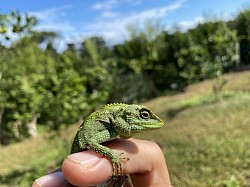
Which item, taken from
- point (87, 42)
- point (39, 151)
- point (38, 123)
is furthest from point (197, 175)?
point (87, 42)

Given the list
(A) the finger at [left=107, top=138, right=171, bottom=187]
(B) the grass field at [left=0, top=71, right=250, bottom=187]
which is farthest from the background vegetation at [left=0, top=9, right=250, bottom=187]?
(A) the finger at [left=107, top=138, right=171, bottom=187]

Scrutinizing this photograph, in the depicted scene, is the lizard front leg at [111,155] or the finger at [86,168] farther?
the lizard front leg at [111,155]

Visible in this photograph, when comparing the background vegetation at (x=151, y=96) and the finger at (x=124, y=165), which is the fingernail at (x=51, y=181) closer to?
the finger at (x=124, y=165)

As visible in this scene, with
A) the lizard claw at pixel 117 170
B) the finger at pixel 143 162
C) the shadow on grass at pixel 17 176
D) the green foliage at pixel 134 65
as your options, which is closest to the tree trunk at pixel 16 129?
the green foliage at pixel 134 65

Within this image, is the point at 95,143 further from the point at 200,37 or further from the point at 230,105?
the point at 200,37

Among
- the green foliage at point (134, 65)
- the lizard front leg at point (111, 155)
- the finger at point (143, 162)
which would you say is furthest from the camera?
the green foliage at point (134, 65)

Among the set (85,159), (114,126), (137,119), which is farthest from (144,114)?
(85,159)

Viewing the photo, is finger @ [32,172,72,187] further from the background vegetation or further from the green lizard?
the background vegetation
